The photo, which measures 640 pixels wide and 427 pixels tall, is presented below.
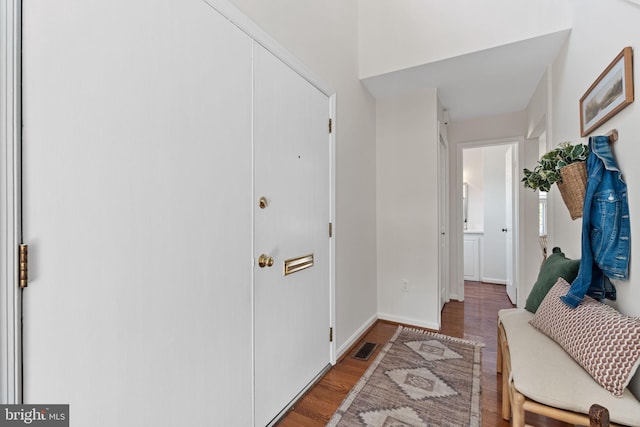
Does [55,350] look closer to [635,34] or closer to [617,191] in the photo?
[617,191]

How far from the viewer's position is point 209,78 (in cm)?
115

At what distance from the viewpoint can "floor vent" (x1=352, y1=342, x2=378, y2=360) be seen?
224 cm

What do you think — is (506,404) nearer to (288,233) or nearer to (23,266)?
(288,233)

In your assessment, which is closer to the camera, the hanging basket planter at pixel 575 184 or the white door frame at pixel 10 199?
the white door frame at pixel 10 199

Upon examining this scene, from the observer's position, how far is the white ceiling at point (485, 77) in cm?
216

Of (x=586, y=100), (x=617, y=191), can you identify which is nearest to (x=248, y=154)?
(x=617, y=191)

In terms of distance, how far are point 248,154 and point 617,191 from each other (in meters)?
1.69

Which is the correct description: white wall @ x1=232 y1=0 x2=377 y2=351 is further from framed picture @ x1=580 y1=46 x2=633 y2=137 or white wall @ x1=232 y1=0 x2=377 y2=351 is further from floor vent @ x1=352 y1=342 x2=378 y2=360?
framed picture @ x1=580 y1=46 x2=633 y2=137

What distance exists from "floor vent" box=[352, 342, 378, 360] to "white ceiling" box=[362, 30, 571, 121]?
7.89 ft

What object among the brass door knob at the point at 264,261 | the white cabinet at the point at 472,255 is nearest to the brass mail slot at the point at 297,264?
the brass door knob at the point at 264,261

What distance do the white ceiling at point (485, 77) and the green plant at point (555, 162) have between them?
940 mm

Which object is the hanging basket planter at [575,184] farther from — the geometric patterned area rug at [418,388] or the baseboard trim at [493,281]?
the baseboard trim at [493,281]

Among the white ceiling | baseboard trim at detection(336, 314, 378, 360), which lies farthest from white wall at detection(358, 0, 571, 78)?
baseboard trim at detection(336, 314, 378, 360)

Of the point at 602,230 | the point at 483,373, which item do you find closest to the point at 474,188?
the point at 483,373
